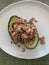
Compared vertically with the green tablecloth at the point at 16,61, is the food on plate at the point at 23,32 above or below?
above

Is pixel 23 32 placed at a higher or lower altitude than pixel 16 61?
higher

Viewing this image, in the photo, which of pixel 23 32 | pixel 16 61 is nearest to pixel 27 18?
pixel 23 32

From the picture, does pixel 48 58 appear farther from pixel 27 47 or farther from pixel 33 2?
pixel 33 2

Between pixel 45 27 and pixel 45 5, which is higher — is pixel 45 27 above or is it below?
below

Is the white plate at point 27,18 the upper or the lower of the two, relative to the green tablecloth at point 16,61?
upper

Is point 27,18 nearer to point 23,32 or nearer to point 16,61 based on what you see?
point 23,32

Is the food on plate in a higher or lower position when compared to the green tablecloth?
higher

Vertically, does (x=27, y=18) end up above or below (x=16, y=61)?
above

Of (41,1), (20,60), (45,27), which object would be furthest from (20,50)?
(41,1)
